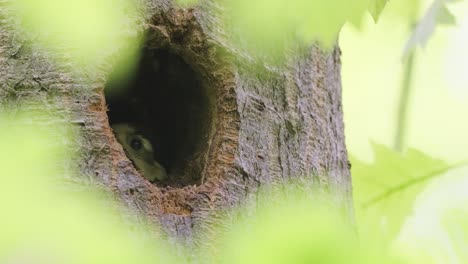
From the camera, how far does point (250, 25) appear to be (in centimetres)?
127

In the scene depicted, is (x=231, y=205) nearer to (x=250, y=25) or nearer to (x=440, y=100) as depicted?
(x=250, y=25)

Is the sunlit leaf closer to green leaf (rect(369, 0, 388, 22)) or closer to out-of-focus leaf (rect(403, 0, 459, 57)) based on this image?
green leaf (rect(369, 0, 388, 22))

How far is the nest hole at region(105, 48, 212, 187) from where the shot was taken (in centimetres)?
158

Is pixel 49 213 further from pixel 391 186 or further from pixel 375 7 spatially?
pixel 391 186

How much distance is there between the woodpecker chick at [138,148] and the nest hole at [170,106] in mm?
34

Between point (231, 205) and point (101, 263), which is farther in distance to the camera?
point (231, 205)

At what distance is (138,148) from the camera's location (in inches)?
85.0

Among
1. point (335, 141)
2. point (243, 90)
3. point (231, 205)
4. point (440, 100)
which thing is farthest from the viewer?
point (440, 100)

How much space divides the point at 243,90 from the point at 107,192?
31 cm

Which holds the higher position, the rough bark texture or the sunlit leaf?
the sunlit leaf

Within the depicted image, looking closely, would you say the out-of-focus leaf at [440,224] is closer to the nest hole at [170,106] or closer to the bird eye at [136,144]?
the nest hole at [170,106]

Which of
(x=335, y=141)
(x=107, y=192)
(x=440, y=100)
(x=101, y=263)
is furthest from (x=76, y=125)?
(x=440, y=100)

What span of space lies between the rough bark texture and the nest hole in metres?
0.01

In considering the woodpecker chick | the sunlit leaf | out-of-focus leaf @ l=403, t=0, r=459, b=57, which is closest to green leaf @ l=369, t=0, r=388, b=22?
out-of-focus leaf @ l=403, t=0, r=459, b=57
